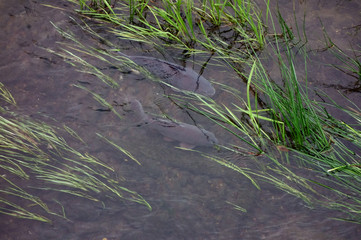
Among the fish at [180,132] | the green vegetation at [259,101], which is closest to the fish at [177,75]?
the green vegetation at [259,101]

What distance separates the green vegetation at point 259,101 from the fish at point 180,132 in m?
0.15

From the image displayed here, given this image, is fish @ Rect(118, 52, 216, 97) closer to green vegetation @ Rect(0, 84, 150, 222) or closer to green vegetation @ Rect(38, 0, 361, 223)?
green vegetation @ Rect(38, 0, 361, 223)

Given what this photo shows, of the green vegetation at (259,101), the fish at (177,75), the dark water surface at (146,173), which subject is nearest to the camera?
the dark water surface at (146,173)

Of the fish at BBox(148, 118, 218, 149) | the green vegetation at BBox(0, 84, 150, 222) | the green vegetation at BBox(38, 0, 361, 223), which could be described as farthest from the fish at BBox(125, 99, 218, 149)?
the green vegetation at BBox(0, 84, 150, 222)

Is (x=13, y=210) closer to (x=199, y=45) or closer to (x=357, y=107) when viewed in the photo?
(x=199, y=45)

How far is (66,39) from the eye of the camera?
3328mm

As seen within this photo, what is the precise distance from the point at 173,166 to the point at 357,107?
170cm

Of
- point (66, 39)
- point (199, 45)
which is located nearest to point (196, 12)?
point (199, 45)

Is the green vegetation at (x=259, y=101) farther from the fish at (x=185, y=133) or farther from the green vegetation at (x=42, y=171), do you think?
the green vegetation at (x=42, y=171)

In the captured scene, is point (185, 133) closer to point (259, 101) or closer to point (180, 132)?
point (180, 132)

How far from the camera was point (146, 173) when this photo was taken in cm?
268

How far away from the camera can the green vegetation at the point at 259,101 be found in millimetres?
2631

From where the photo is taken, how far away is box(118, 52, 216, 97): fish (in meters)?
3.02

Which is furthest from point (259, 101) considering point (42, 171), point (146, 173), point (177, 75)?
point (42, 171)
